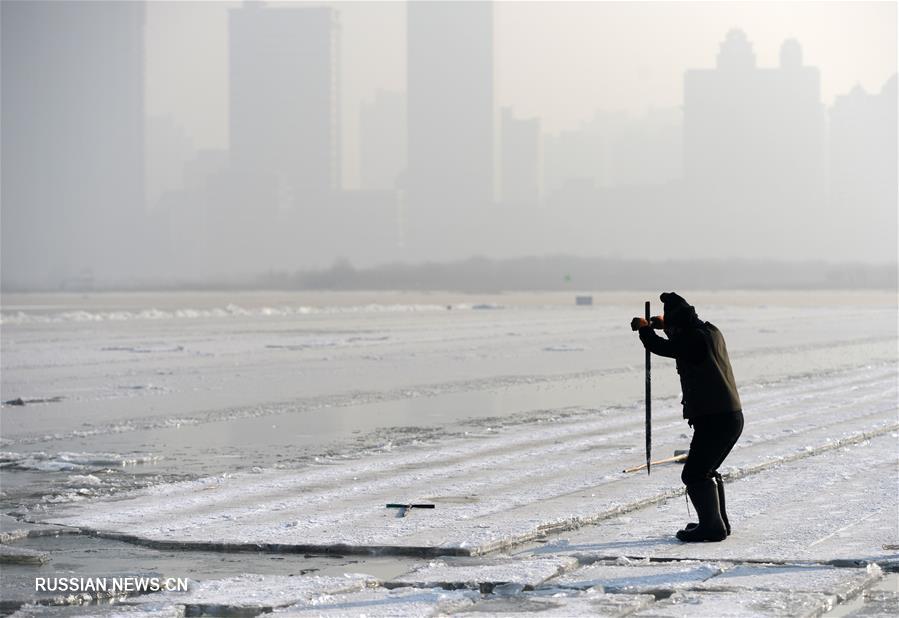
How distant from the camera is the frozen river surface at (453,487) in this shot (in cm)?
796

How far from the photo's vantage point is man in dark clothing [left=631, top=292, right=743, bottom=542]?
366 inches

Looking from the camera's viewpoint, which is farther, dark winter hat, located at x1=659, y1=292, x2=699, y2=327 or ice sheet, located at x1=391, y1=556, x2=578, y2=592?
dark winter hat, located at x1=659, y1=292, x2=699, y2=327

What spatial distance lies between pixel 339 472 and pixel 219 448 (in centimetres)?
273

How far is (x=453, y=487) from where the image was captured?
12102 mm

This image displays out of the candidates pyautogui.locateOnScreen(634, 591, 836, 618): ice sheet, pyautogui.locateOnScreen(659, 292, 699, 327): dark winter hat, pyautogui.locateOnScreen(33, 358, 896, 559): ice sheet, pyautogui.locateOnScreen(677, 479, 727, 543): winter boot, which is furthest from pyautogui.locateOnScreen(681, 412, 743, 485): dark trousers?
pyautogui.locateOnScreen(634, 591, 836, 618): ice sheet

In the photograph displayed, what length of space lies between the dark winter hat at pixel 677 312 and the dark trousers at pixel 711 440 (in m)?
0.68

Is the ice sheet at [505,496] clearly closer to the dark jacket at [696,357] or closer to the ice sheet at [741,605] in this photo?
the dark jacket at [696,357]

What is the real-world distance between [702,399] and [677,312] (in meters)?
0.62

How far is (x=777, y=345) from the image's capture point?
40.2 m

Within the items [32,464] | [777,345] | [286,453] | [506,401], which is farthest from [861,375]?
[32,464]

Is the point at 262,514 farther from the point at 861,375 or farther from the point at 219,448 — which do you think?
the point at 861,375

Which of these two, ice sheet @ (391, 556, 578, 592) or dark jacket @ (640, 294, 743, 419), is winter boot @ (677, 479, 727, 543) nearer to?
dark jacket @ (640, 294, 743, 419)

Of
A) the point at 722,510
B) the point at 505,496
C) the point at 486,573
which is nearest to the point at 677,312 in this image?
the point at 722,510

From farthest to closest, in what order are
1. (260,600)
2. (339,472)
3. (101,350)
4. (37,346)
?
(37,346) → (101,350) → (339,472) → (260,600)
